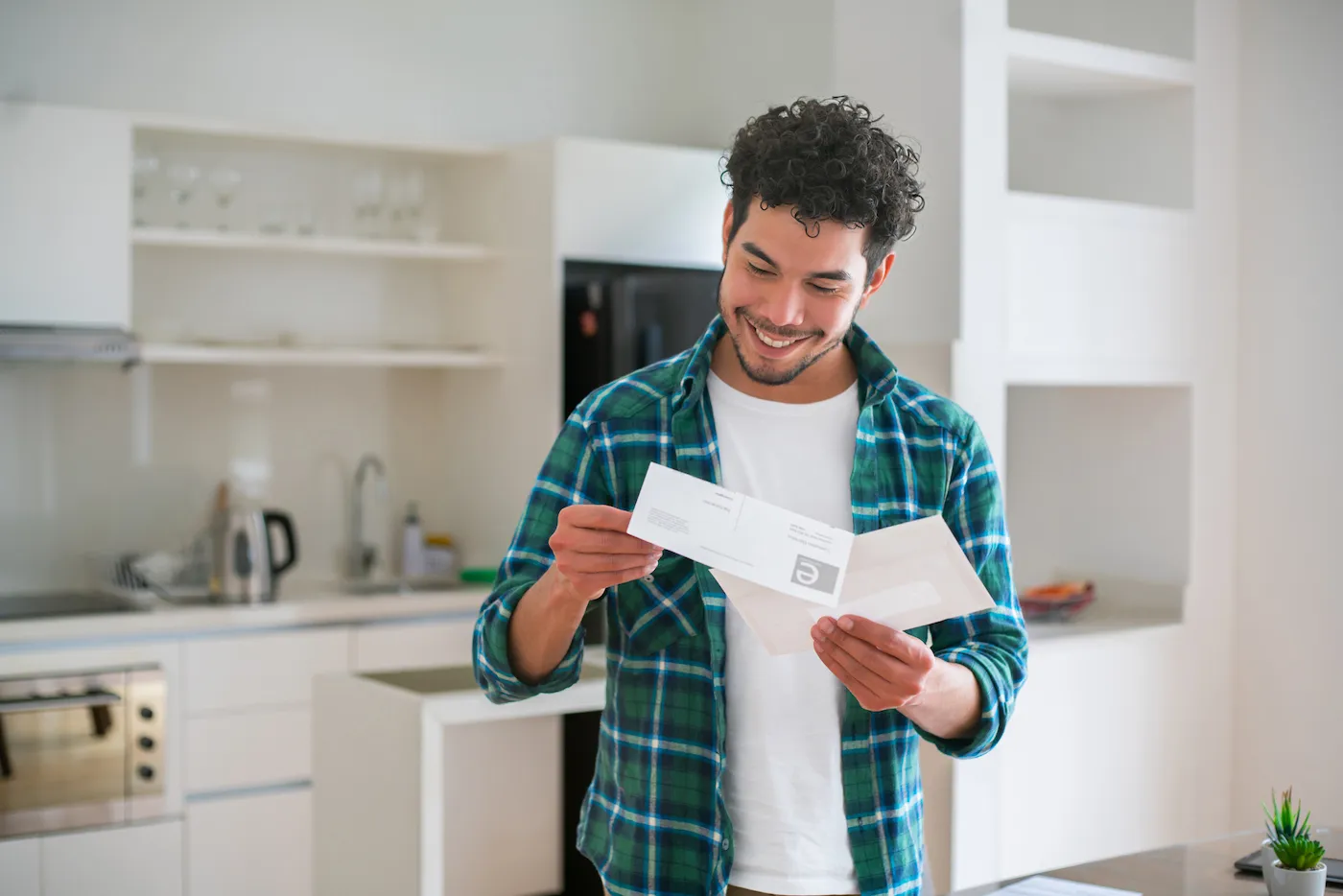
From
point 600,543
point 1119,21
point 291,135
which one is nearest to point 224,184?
point 291,135

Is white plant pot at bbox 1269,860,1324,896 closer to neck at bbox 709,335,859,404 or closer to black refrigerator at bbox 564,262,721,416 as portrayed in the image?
neck at bbox 709,335,859,404

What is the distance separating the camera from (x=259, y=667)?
11.7 feet

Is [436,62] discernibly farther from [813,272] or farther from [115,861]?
[813,272]

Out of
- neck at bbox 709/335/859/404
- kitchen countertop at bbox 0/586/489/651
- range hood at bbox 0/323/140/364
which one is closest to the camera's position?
neck at bbox 709/335/859/404

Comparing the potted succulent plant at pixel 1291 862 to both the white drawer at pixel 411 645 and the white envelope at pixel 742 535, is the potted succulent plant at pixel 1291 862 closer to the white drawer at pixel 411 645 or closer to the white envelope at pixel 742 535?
the white envelope at pixel 742 535

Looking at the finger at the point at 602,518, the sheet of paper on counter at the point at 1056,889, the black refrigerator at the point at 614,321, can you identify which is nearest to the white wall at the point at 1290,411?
the black refrigerator at the point at 614,321

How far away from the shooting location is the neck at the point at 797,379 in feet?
4.92

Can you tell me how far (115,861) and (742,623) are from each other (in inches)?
101

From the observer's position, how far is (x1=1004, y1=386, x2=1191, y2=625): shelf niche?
330cm

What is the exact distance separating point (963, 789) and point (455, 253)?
2.26m

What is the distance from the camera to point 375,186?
4.00m

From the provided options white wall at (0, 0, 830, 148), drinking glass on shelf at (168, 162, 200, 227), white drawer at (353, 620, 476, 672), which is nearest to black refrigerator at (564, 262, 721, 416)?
white drawer at (353, 620, 476, 672)

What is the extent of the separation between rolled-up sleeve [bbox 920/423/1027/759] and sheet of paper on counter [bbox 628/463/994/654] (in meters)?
0.16

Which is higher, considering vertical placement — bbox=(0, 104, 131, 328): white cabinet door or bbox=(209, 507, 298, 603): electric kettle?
bbox=(0, 104, 131, 328): white cabinet door
